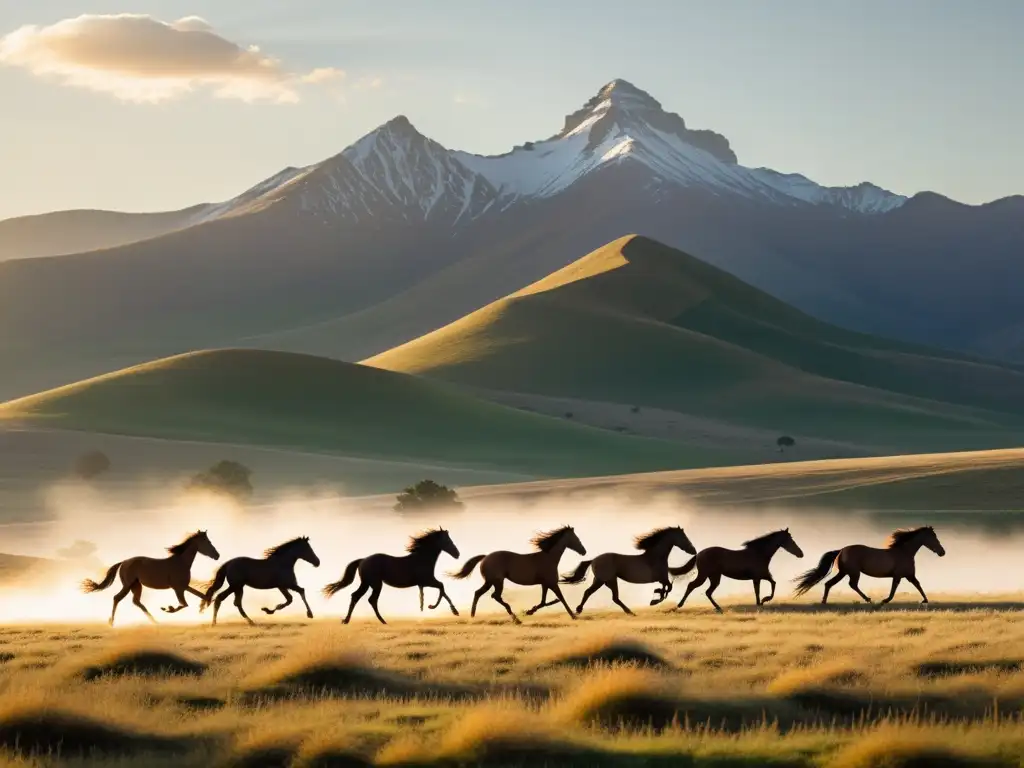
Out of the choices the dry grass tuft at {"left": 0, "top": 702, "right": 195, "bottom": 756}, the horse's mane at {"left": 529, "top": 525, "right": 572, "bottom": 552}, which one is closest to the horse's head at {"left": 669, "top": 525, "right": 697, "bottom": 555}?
the horse's mane at {"left": 529, "top": 525, "right": 572, "bottom": 552}

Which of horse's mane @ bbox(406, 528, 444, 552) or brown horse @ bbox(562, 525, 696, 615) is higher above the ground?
horse's mane @ bbox(406, 528, 444, 552)

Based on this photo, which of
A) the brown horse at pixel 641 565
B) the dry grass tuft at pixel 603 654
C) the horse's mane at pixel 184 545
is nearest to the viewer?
the dry grass tuft at pixel 603 654

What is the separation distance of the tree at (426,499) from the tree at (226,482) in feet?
58.7

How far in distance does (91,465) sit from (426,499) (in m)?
38.4

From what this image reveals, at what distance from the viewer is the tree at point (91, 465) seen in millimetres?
103875

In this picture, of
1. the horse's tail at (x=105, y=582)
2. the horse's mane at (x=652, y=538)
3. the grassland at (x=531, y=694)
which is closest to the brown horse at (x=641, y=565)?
the horse's mane at (x=652, y=538)

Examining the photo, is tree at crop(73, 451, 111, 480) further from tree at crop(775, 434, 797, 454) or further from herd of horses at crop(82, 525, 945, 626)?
herd of horses at crop(82, 525, 945, 626)

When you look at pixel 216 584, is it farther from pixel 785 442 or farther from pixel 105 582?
pixel 785 442

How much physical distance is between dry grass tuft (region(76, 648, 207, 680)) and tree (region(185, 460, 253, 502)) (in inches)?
2747

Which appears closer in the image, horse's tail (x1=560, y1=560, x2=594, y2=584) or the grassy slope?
horse's tail (x1=560, y1=560, x2=594, y2=584)

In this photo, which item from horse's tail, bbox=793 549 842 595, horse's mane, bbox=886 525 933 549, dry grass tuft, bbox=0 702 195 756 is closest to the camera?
dry grass tuft, bbox=0 702 195 756

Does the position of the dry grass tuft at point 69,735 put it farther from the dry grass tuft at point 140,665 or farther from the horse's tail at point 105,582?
the horse's tail at point 105,582

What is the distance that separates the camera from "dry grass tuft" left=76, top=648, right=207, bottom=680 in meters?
21.6

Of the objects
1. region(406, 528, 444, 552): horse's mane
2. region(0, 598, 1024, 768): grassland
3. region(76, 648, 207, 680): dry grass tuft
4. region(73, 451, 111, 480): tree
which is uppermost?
region(73, 451, 111, 480): tree
